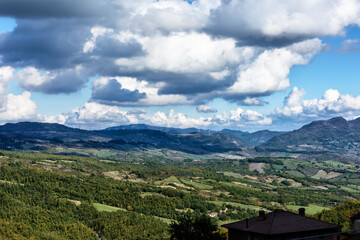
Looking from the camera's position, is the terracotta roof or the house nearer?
the house

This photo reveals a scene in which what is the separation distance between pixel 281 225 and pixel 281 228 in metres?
1.18

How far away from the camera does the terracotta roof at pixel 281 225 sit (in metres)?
58.4

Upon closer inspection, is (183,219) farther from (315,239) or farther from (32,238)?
(32,238)

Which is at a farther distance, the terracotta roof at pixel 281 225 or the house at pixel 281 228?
the terracotta roof at pixel 281 225

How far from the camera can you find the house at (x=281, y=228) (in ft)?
189

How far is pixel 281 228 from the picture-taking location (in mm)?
58438

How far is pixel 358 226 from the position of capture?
52.7m

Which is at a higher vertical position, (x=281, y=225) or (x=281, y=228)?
(x=281, y=225)

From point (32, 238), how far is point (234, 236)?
165m

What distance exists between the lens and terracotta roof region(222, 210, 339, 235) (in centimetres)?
5841

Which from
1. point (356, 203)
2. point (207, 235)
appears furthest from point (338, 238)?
point (356, 203)

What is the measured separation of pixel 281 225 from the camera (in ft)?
195

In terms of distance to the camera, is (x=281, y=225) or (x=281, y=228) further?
(x=281, y=225)

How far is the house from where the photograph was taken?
57.5 meters
